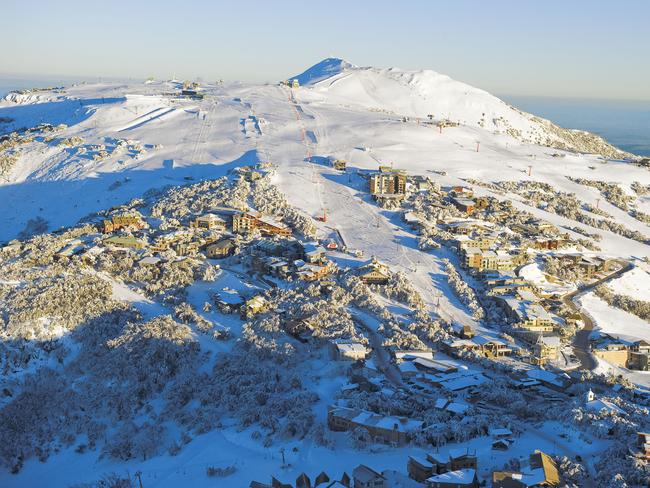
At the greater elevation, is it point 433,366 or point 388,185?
point 388,185

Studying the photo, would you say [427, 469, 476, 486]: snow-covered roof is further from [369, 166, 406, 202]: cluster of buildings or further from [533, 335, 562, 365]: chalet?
[369, 166, 406, 202]: cluster of buildings

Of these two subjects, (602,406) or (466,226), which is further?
(466,226)

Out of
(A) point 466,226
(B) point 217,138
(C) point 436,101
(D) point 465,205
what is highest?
(C) point 436,101

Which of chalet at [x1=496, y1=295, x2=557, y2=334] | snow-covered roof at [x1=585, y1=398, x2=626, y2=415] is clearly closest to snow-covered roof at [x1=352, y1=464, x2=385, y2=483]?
snow-covered roof at [x1=585, y1=398, x2=626, y2=415]

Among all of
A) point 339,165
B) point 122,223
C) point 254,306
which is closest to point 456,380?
point 254,306

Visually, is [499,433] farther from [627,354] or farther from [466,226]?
[466,226]

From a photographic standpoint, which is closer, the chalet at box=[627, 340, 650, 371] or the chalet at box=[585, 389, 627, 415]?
the chalet at box=[585, 389, 627, 415]

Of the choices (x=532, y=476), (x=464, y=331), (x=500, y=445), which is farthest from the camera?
(x=464, y=331)

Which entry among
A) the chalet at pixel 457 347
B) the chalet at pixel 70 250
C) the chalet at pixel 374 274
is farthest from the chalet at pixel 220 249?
the chalet at pixel 457 347
